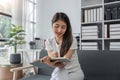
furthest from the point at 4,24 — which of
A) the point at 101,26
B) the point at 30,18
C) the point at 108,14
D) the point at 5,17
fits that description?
the point at 108,14

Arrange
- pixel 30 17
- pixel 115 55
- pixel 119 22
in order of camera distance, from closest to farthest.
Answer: pixel 115 55
pixel 119 22
pixel 30 17

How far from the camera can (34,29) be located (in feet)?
12.5

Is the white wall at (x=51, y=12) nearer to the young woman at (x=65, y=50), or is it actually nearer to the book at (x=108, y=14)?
the book at (x=108, y=14)

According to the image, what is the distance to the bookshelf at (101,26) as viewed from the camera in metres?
2.75

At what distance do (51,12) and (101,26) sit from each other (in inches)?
50.4

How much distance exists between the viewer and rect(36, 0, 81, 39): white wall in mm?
3406

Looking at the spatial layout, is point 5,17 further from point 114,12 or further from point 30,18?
point 114,12

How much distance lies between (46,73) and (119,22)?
157 cm

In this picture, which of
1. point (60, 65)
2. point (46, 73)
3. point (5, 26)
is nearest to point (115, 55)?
point (60, 65)

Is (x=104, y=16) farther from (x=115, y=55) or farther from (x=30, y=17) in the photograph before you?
(x=30, y=17)

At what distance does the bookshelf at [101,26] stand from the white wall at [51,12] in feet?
1.12

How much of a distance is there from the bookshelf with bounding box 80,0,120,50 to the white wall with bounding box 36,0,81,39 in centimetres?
34

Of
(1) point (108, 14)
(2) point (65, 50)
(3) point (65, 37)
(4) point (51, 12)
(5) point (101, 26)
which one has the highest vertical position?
(4) point (51, 12)

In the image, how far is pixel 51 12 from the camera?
3.70 meters
